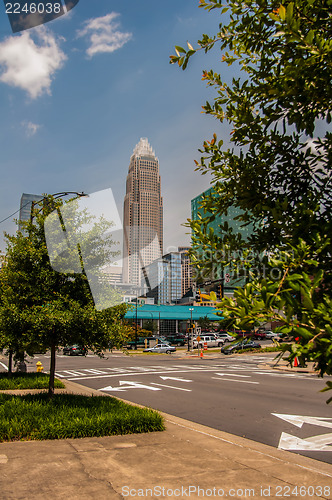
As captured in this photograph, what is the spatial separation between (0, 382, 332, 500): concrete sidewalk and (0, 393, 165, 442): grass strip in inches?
10.2

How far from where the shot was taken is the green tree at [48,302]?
9.00m

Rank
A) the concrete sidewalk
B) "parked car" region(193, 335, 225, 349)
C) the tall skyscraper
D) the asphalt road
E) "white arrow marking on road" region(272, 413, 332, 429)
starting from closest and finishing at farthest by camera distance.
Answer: the concrete sidewalk < the asphalt road < "white arrow marking on road" region(272, 413, 332, 429) < the tall skyscraper < "parked car" region(193, 335, 225, 349)

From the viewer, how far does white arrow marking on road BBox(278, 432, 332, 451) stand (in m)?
7.34

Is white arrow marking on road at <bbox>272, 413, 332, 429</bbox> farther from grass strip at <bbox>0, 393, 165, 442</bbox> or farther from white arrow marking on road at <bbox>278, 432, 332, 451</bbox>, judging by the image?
grass strip at <bbox>0, 393, 165, 442</bbox>

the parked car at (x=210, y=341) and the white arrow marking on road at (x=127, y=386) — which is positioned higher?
the white arrow marking on road at (x=127, y=386)

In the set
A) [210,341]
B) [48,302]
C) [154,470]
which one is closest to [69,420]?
[154,470]

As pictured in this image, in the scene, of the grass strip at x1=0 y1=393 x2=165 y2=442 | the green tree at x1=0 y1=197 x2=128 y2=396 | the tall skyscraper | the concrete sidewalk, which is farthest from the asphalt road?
the tall skyscraper

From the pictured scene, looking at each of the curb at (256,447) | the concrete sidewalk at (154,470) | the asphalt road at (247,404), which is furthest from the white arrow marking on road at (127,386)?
the concrete sidewalk at (154,470)

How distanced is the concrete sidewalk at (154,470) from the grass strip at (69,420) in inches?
10.2

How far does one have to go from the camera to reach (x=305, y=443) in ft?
25.3

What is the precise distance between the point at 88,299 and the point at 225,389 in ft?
A: 29.2

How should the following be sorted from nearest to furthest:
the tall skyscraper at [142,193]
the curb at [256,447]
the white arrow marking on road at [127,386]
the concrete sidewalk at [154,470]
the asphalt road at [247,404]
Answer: the concrete sidewalk at [154,470] → the curb at [256,447] → the asphalt road at [247,404] → the white arrow marking on road at [127,386] → the tall skyscraper at [142,193]

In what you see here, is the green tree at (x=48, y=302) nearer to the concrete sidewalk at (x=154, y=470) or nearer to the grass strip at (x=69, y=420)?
the grass strip at (x=69, y=420)

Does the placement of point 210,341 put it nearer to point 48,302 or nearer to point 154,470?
point 48,302
